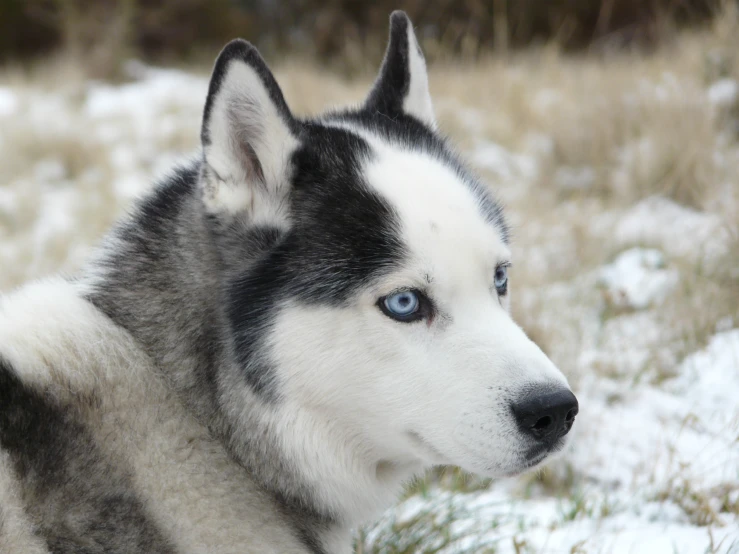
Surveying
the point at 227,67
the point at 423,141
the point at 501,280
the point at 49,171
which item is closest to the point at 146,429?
the point at 227,67

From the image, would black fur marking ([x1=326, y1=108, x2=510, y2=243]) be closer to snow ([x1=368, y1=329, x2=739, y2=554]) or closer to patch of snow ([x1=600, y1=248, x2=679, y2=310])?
snow ([x1=368, y1=329, x2=739, y2=554])

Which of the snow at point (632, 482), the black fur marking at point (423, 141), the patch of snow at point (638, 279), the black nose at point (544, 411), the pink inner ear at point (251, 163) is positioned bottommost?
the patch of snow at point (638, 279)

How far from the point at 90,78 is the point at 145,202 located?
9339 millimetres

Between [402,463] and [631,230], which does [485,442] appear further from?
[631,230]

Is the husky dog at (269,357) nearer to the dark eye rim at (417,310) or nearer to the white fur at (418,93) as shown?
the dark eye rim at (417,310)

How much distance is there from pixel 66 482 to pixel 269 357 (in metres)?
0.65

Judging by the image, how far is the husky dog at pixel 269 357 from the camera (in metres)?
2.20

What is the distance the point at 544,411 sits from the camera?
219cm

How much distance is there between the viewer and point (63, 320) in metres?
2.39

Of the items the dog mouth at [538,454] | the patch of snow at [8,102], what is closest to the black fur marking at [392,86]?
the dog mouth at [538,454]

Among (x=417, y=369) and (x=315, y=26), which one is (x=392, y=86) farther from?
(x=315, y=26)

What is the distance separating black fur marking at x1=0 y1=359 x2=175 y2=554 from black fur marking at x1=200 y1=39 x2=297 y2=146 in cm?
91

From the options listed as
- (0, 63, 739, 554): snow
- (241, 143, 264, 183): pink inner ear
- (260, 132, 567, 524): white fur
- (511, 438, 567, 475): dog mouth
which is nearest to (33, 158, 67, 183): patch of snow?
(0, 63, 739, 554): snow

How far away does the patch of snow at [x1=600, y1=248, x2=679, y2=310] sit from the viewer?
16.6ft
